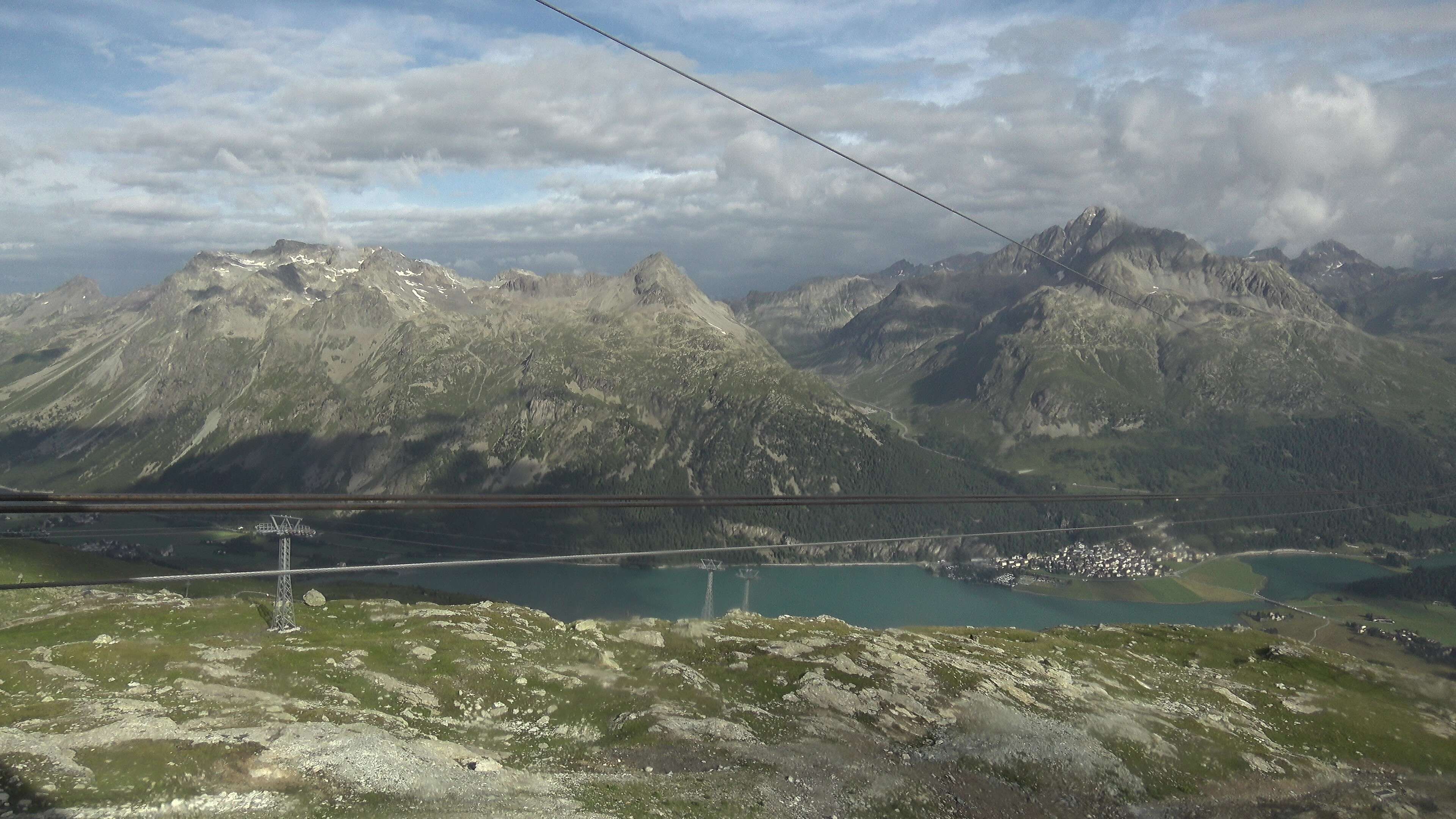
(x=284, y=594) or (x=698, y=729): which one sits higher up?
(x=698, y=729)

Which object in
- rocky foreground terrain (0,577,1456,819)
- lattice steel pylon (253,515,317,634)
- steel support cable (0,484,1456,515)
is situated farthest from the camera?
lattice steel pylon (253,515,317,634)

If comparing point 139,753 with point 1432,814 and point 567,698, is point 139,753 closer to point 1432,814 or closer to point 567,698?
point 567,698

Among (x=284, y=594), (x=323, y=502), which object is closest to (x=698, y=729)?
(x=323, y=502)

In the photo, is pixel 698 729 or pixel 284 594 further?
pixel 284 594

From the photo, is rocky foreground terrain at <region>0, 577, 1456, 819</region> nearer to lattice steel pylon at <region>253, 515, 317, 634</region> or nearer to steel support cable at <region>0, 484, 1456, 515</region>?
lattice steel pylon at <region>253, 515, 317, 634</region>

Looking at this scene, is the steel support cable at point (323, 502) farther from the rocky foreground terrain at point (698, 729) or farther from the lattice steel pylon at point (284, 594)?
the lattice steel pylon at point (284, 594)

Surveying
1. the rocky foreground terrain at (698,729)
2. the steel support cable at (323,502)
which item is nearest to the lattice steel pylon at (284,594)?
the rocky foreground terrain at (698,729)

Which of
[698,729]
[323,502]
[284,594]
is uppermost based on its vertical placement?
[323,502]

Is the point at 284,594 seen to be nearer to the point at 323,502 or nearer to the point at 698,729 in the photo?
the point at 698,729

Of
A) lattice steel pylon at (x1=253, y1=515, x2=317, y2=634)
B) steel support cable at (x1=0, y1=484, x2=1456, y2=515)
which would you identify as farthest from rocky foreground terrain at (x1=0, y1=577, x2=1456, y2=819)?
steel support cable at (x1=0, y1=484, x2=1456, y2=515)

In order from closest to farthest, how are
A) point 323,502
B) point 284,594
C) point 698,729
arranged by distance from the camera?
point 323,502, point 698,729, point 284,594
